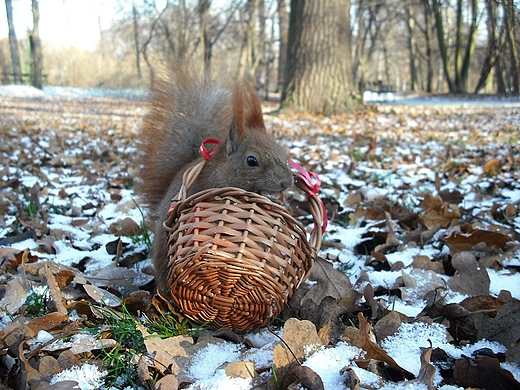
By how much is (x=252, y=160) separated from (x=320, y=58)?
633 cm

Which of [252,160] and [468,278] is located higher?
[252,160]

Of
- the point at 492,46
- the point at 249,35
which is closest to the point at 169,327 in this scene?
the point at 492,46

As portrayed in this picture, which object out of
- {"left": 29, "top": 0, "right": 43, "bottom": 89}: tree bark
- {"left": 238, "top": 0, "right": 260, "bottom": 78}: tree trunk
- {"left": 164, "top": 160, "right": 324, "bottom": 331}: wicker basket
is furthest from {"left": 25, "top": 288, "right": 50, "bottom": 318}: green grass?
{"left": 29, "top": 0, "right": 43, "bottom": 89}: tree bark

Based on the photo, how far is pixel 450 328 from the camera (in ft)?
4.49

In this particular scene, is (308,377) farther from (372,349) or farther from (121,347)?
(121,347)

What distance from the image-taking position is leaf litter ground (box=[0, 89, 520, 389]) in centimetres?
114

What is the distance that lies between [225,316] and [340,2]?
723cm

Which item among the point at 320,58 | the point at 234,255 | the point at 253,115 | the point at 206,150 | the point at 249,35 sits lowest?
the point at 234,255

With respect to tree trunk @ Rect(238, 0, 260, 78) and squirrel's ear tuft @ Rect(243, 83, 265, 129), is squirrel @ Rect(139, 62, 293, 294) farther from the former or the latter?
tree trunk @ Rect(238, 0, 260, 78)

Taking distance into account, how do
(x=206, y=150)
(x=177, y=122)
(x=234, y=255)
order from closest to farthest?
(x=234, y=255) → (x=206, y=150) → (x=177, y=122)

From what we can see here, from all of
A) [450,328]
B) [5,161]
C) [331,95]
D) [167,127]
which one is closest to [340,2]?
[331,95]

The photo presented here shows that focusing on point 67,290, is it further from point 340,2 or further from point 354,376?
point 340,2

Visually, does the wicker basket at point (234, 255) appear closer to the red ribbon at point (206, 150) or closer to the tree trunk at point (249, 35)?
the red ribbon at point (206, 150)

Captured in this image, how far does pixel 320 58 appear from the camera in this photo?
292 inches
